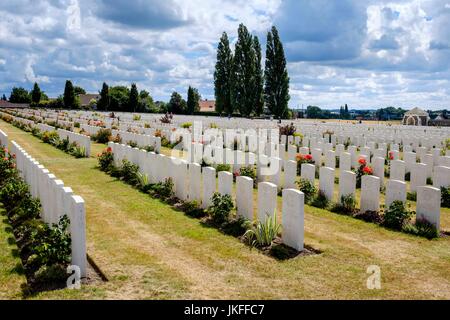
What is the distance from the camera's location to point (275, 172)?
11430 millimetres

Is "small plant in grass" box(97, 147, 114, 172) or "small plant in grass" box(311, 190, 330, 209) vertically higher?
"small plant in grass" box(97, 147, 114, 172)

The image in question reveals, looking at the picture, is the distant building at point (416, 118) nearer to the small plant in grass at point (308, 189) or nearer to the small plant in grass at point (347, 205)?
the small plant in grass at point (308, 189)

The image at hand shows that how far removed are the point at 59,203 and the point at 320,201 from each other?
5808mm

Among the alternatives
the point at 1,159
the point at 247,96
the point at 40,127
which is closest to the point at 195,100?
the point at 247,96

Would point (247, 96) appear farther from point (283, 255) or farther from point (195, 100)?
point (283, 255)

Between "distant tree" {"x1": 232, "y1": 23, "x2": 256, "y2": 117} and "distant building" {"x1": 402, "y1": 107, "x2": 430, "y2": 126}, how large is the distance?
1985 centimetres

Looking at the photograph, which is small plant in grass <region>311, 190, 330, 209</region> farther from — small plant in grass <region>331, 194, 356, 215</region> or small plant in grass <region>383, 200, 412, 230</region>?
small plant in grass <region>383, 200, 412, 230</region>

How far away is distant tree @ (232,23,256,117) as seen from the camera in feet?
193

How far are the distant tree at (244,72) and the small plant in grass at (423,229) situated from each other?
51.8 metres

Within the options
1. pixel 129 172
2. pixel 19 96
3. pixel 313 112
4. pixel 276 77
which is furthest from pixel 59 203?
pixel 19 96

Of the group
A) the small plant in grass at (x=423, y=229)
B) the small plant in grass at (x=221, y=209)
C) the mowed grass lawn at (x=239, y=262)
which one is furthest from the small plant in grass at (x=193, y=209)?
the small plant in grass at (x=423, y=229)

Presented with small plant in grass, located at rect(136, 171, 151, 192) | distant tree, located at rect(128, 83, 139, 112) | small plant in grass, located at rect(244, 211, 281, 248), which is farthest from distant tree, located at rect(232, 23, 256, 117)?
small plant in grass, located at rect(244, 211, 281, 248)

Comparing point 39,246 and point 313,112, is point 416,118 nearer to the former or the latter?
point 39,246
